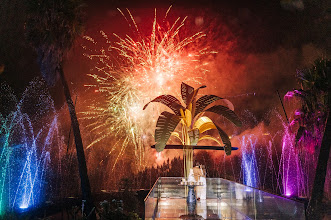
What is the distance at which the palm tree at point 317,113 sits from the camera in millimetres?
13938

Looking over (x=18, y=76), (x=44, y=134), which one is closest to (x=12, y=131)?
(x=44, y=134)

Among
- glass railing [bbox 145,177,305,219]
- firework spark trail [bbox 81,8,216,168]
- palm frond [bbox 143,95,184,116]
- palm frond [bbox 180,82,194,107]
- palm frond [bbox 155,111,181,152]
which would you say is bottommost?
glass railing [bbox 145,177,305,219]

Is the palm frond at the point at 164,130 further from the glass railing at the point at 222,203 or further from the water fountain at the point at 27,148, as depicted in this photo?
the water fountain at the point at 27,148

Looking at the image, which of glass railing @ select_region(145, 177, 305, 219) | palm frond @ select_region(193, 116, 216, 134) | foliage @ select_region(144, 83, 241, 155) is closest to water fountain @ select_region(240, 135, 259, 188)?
glass railing @ select_region(145, 177, 305, 219)

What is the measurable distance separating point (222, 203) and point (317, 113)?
34.1 feet

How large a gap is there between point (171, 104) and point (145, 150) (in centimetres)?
2405

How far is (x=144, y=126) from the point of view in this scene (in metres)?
31.1

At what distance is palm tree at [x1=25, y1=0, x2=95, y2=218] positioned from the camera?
1619 centimetres

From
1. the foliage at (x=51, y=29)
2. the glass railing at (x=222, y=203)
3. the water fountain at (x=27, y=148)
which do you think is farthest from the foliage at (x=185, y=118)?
the foliage at (x=51, y=29)

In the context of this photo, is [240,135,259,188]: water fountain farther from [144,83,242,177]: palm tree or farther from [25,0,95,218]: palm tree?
[144,83,242,177]: palm tree

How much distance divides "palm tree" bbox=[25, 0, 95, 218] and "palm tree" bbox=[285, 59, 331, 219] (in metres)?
11.2

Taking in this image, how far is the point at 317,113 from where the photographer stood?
17984mm

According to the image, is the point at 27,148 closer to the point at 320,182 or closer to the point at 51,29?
the point at 51,29

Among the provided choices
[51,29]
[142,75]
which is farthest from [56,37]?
[142,75]
